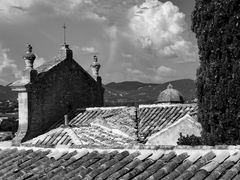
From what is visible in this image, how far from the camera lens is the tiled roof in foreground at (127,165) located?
5895 millimetres

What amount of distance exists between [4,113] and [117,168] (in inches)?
2234

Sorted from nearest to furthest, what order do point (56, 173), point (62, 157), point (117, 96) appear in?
point (56, 173)
point (62, 157)
point (117, 96)

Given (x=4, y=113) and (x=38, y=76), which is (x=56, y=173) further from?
(x=4, y=113)

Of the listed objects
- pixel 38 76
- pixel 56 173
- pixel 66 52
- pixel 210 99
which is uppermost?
pixel 66 52

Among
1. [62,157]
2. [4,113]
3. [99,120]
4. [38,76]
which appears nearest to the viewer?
[62,157]

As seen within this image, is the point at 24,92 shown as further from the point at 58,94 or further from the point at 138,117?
the point at 138,117

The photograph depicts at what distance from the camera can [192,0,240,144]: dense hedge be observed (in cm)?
951

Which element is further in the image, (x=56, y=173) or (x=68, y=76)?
(x=68, y=76)

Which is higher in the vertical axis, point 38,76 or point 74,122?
point 38,76

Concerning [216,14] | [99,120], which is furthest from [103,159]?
[99,120]

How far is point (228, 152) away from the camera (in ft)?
20.4

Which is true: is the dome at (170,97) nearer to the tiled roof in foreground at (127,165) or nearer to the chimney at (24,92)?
the chimney at (24,92)

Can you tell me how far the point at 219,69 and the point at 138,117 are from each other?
846 cm

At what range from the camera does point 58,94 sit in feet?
62.8
